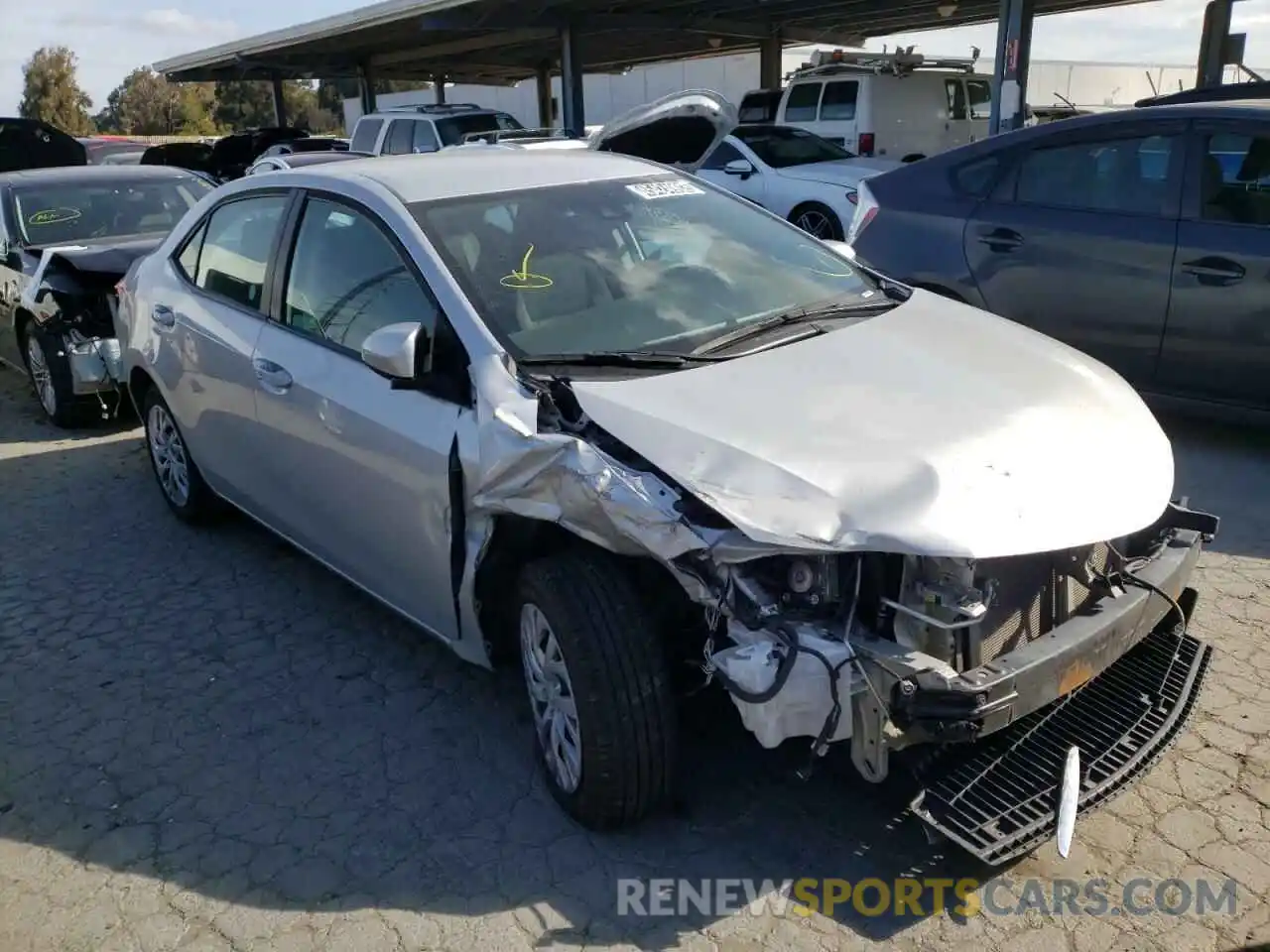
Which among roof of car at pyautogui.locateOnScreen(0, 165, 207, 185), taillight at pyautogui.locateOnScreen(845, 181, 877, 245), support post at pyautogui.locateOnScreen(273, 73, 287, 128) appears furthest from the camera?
support post at pyautogui.locateOnScreen(273, 73, 287, 128)

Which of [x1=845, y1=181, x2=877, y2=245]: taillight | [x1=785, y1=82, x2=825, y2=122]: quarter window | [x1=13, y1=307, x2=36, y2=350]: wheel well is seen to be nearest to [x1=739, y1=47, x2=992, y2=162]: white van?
[x1=785, y1=82, x2=825, y2=122]: quarter window

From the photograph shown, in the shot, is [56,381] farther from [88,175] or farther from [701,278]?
[701,278]

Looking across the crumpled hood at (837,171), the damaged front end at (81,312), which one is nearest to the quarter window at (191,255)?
the damaged front end at (81,312)

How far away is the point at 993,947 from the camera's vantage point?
250 cm

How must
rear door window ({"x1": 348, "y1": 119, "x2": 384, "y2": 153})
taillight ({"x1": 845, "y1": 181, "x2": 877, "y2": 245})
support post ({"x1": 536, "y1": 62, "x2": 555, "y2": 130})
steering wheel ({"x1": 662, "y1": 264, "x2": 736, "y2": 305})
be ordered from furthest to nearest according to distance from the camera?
1. support post ({"x1": 536, "y1": 62, "x2": 555, "y2": 130})
2. rear door window ({"x1": 348, "y1": 119, "x2": 384, "y2": 153})
3. taillight ({"x1": 845, "y1": 181, "x2": 877, "y2": 245})
4. steering wheel ({"x1": 662, "y1": 264, "x2": 736, "y2": 305})

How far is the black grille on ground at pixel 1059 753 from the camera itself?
2490 mm

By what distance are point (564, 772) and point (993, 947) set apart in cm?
116

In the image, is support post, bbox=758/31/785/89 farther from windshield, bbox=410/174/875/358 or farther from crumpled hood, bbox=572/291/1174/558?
crumpled hood, bbox=572/291/1174/558

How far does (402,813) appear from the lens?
3098 millimetres

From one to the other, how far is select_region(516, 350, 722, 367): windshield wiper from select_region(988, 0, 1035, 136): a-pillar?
12138 mm

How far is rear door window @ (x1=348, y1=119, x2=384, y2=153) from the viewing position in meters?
16.2

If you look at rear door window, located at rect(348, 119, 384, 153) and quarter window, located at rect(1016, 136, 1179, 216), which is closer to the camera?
quarter window, located at rect(1016, 136, 1179, 216)

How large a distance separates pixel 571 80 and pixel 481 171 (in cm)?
1606

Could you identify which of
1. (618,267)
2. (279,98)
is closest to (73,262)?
(618,267)
